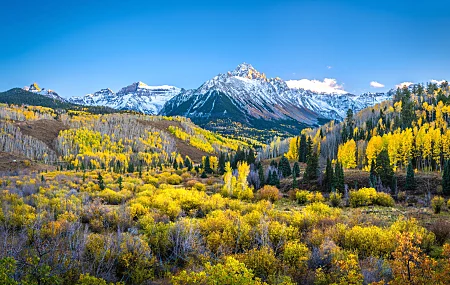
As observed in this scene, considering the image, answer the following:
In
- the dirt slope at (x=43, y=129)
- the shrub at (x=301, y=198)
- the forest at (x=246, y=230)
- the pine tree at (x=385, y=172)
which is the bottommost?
the shrub at (x=301, y=198)

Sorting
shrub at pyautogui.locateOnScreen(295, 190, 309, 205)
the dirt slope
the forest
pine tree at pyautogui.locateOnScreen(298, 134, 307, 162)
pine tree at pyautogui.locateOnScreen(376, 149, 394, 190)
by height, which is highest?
the dirt slope

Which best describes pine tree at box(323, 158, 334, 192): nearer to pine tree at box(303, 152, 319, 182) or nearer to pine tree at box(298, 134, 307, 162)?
pine tree at box(303, 152, 319, 182)

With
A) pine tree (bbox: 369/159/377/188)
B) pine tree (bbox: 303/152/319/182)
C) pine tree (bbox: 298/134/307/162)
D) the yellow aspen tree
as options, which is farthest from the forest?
pine tree (bbox: 298/134/307/162)

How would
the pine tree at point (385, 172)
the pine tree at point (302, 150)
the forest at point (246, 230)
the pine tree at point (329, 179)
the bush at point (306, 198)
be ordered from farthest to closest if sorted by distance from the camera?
the pine tree at point (302, 150) < the pine tree at point (385, 172) < the pine tree at point (329, 179) < the bush at point (306, 198) < the forest at point (246, 230)

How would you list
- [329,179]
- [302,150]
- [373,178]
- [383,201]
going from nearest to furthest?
[383,201]
[329,179]
[373,178]
[302,150]

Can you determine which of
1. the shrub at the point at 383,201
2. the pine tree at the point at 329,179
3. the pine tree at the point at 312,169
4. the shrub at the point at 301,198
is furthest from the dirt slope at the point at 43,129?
the shrub at the point at 383,201

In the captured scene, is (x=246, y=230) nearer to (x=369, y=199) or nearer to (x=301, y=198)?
(x=301, y=198)

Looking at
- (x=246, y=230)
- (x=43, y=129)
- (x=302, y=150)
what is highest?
(x=43, y=129)

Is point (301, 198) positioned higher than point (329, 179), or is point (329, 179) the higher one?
point (329, 179)

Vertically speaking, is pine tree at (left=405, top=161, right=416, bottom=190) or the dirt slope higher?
the dirt slope

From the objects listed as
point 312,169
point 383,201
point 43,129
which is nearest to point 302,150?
point 312,169

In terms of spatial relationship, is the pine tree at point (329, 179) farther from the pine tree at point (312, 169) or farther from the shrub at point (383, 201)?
the shrub at point (383, 201)

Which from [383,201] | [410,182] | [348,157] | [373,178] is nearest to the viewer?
[383,201]

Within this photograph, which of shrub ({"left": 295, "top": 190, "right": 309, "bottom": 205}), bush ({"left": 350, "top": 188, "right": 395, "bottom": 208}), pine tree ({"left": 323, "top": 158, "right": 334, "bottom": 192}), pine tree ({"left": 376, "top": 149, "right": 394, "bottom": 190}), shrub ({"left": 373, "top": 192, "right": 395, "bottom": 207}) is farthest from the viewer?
pine tree ({"left": 376, "top": 149, "right": 394, "bottom": 190})
